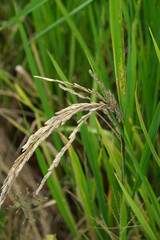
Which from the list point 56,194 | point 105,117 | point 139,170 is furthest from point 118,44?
point 105,117

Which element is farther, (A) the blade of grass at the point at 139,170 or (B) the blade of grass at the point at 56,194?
(B) the blade of grass at the point at 56,194

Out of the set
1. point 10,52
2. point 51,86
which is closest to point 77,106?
point 51,86

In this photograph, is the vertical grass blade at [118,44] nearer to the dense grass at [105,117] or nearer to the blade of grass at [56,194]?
the dense grass at [105,117]

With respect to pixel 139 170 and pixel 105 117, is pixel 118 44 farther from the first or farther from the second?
pixel 105 117

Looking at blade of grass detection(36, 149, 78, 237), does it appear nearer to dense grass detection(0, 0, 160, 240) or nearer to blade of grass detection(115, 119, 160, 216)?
dense grass detection(0, 0, 160, 240)

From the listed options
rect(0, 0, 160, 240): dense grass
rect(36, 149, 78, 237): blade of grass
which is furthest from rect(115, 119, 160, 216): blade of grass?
rect(36, 149, 78, 237): blade of grass

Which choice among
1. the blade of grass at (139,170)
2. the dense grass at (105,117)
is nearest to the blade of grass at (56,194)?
the dense grass at (105,117)

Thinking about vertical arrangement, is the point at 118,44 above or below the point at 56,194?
above

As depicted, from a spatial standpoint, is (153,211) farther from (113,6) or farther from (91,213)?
(113,6)
